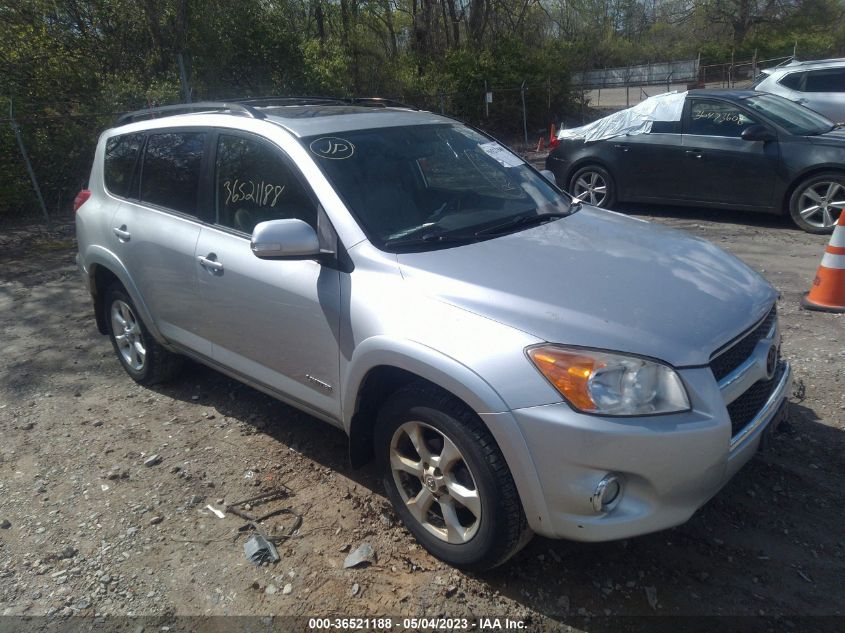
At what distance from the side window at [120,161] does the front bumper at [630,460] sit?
3446 millimetres

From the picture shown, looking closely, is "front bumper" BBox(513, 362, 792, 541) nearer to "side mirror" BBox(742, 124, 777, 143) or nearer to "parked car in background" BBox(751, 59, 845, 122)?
"side mirror" BBox(742, 124, 777, 143)

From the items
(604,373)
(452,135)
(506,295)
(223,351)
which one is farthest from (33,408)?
(604,373)

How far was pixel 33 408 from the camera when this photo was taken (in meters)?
4.85

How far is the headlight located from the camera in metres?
2.45

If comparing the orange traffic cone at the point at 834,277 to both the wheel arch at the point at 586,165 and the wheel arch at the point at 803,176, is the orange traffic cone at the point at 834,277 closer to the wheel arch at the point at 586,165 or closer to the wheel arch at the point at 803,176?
the wheel arch at the point at 803,176

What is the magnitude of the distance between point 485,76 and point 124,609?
19407mm

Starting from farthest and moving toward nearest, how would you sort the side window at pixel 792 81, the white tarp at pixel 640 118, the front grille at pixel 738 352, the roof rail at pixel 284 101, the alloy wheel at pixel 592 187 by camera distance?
the side window at pixel 792 81, the alloy wheel at pixel 592 187, the white tarp at pixel 640 118, the roof rail at pixel 284 101, the front grille at pixel 738 352

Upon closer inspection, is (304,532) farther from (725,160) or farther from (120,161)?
(725,160)

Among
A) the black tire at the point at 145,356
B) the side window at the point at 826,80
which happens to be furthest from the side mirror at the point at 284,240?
the side window at the point at 826,80

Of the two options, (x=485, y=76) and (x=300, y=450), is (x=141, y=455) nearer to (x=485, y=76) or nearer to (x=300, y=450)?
(x=300, y=450)

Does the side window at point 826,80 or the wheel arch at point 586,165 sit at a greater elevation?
the side window at point 826,80

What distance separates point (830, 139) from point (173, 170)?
23.3 ft

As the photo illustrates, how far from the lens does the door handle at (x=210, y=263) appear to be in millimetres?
3727

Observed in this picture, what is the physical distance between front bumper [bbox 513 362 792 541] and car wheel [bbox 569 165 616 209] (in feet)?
23.7
